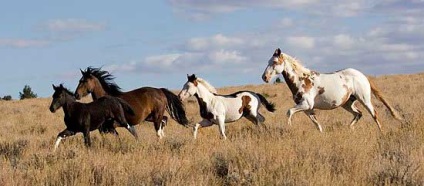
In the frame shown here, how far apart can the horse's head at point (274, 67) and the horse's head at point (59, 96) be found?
4.04m

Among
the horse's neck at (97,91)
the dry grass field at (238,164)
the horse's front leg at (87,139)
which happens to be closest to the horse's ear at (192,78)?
the horse's neck at (97,91)

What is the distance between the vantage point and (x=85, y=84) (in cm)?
1442

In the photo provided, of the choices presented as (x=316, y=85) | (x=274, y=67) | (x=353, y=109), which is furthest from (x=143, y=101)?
(x=353, y=109)

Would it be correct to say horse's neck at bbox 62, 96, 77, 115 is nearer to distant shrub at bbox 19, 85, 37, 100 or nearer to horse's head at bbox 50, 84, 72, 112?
horse's head at bbox 50, 84, 72, 112

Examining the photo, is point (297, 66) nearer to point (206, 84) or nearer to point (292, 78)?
point (292, 78)

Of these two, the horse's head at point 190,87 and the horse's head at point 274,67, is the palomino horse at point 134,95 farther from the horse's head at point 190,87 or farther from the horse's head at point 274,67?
the horse's head at point 274,67

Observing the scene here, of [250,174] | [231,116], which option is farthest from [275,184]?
[231,116]

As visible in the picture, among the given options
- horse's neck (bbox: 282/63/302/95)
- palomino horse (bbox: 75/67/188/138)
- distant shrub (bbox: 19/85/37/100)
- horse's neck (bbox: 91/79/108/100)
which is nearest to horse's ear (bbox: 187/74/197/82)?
palomino horse (bbox: 75/67/188/138)

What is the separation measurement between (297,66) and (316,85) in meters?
0.60

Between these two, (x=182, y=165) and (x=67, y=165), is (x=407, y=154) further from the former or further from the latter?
(x=67, y=165)

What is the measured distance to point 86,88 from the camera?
14422 millimetres

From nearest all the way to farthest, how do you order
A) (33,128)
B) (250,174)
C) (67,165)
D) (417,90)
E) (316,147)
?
(250,174), (67,165), (316,147), (33,128), (417,90)

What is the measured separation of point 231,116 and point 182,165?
21.6 ft

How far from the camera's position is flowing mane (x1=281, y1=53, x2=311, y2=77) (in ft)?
45.6
